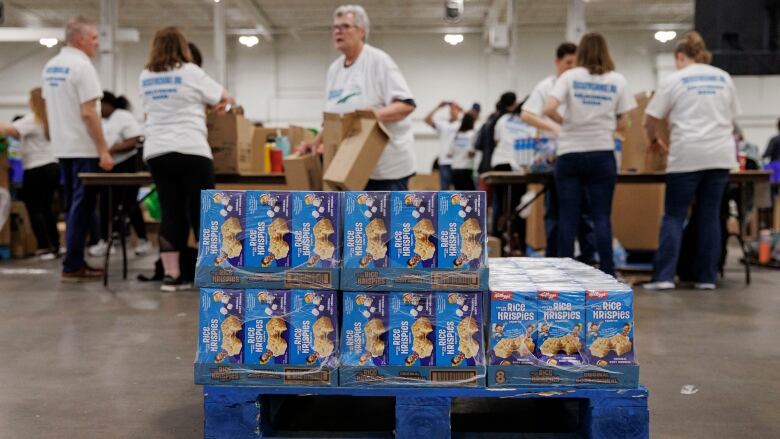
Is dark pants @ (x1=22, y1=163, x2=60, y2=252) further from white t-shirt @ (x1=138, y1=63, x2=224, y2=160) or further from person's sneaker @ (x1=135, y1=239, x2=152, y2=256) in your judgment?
white t-shirt @ (x1=138, y1=63, x2=224, y2=160)

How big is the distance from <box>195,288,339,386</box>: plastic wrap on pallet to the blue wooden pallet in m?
0.04

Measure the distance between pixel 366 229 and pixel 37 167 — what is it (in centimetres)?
567

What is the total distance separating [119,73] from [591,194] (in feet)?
44.3

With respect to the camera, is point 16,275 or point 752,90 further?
point 752,90

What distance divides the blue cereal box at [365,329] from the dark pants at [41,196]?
5675 millimetres

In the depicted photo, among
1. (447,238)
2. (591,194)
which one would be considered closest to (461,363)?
(447,238)

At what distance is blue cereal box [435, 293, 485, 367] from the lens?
192 cm

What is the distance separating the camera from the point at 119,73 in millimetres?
15906

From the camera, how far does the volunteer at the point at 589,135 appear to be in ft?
14.3

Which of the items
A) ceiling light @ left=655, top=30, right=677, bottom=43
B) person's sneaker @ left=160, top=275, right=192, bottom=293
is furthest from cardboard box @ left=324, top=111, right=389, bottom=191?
ceiling light @ left=655, top=30, right=677, bottom=43

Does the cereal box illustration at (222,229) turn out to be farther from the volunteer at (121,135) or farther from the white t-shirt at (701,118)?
the volunteer at (121,135)

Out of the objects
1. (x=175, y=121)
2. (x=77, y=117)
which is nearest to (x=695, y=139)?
(x=175, y=121)

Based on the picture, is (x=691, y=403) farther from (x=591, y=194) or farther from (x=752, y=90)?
(x=752, y=90)

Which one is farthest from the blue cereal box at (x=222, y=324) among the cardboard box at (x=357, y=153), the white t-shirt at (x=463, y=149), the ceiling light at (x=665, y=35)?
the ceiling light at (x=665, y=35)
